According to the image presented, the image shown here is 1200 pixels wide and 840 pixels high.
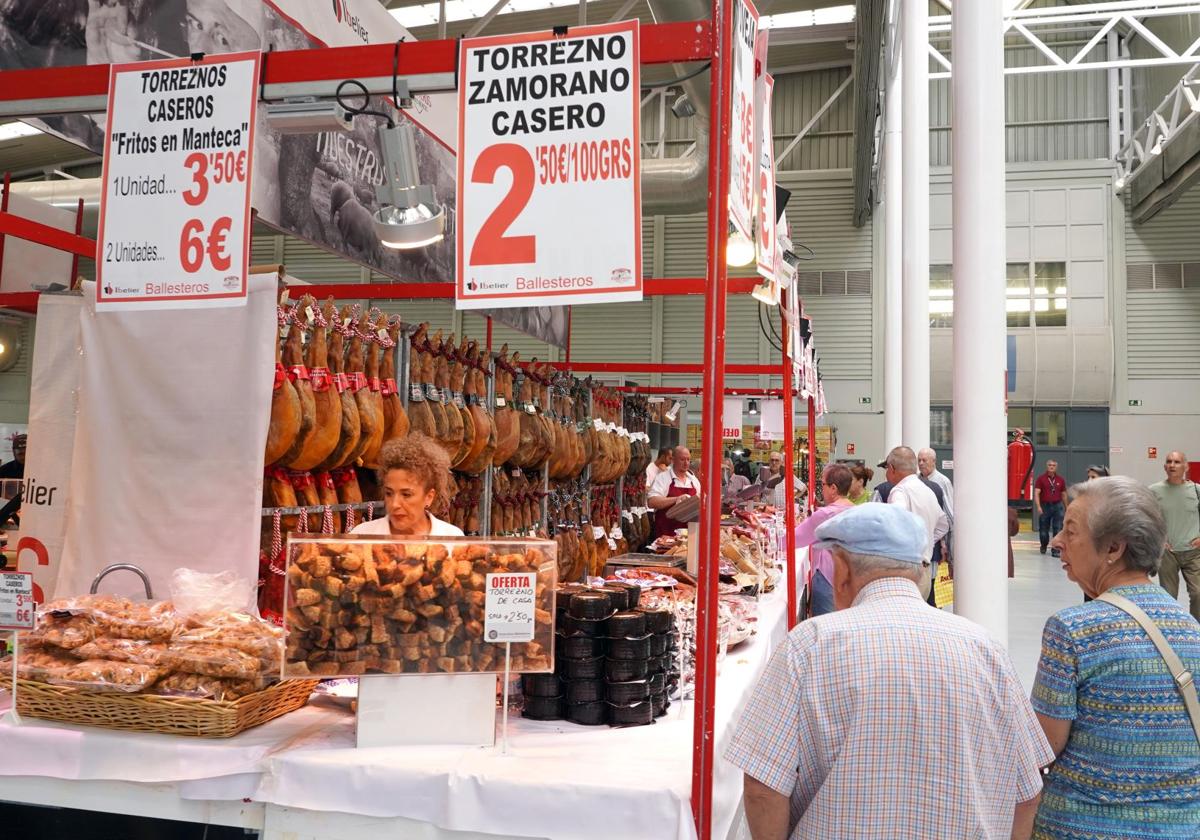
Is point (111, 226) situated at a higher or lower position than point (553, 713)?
higher

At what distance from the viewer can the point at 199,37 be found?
4074 mm

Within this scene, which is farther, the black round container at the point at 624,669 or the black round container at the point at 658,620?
the black round container at the point at 658,620

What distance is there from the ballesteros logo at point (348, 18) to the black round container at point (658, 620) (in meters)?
4.11

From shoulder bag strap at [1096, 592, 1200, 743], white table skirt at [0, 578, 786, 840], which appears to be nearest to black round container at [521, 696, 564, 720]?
white table skirt at [0, 578, 786, 840]

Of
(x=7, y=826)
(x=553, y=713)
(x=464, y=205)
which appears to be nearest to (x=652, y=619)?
(x=553, y=713)

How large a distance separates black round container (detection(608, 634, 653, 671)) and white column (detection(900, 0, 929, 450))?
7506 millimetres

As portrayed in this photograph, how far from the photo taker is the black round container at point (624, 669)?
2.56 m

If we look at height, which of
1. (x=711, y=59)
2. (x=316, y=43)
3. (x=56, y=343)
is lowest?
(x=56, y=343)

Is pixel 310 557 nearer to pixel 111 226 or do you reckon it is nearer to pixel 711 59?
pixel 111 226

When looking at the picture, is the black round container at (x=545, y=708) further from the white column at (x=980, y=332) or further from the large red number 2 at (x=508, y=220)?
the white column at (x=980, y=332)

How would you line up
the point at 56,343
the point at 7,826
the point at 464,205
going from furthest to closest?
the point at 56,343, the point at 7,826, the point at 464,205

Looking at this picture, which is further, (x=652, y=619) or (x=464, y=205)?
(x=652, y=619)

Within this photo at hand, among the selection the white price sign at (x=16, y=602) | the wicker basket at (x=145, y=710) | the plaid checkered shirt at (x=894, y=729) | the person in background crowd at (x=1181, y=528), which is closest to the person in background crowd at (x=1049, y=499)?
the person in background crowd at (x=1181, y=528)

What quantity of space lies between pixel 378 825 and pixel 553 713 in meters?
0.56
